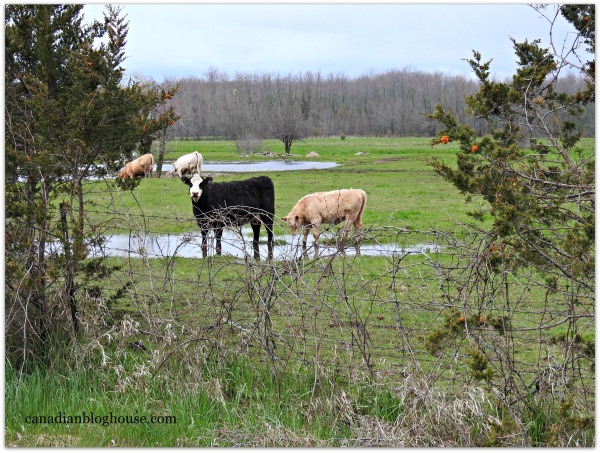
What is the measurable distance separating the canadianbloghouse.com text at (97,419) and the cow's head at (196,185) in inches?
336

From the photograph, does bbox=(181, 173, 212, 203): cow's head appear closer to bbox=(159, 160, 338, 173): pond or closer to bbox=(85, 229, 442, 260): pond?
bbox=(85, 229, 442, 260): pond

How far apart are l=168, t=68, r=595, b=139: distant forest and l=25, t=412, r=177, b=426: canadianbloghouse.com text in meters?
34.4

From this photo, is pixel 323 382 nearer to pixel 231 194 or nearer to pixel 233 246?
pixel 233 246

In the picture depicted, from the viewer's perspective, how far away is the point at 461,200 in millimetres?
21234

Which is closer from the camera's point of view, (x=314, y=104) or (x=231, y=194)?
(x=231, y=194)

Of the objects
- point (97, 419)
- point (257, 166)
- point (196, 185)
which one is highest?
point (196, 185)

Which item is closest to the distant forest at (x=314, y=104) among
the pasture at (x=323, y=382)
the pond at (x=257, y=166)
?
the pond at (x=257, y=166)

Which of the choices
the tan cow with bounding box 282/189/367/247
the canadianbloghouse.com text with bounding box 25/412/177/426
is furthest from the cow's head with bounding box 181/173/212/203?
the canadianbloghouse.com text with bounding box 25/412/177/426

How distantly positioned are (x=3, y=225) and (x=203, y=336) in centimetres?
199

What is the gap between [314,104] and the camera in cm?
7450

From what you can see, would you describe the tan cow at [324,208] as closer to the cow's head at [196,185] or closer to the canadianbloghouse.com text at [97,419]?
the cow's head at [196,185]

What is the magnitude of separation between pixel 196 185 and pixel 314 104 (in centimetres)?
6226

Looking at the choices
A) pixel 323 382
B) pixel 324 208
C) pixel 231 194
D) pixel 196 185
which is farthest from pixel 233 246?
pixel 231 194

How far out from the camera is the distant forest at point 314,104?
50.6 meters
